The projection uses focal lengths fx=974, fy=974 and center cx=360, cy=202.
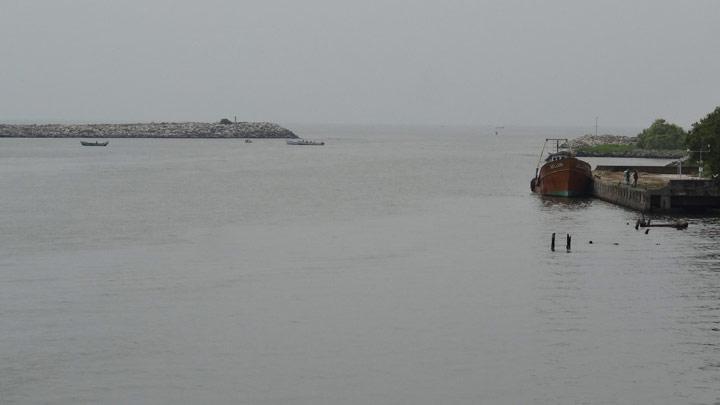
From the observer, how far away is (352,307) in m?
36.1

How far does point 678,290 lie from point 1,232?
37.2m

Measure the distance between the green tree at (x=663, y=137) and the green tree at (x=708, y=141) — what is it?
84527 mm

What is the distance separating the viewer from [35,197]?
259ft

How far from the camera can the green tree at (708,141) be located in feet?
226

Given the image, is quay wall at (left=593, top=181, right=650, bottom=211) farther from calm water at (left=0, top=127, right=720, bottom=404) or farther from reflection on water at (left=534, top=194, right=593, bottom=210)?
calm water at (left=0, top=127, right=720, bottom=404)

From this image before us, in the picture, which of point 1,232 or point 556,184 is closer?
point 1,232

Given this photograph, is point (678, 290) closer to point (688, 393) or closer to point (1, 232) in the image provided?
point (688, 393)

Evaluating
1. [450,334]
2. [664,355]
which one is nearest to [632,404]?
[664,355]

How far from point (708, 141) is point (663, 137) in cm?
9379

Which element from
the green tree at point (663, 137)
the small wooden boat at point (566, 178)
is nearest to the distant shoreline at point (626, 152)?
the green tree at point (663, 137)

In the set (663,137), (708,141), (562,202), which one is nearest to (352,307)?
(562,202)

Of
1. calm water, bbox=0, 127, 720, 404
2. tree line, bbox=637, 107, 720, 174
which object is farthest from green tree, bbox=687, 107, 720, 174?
calm water, bbox=0, 127, 720, 404

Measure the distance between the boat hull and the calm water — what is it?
11.3 m

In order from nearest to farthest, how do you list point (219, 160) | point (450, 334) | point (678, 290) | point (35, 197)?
1. point (450, 334)
2. point (678, 290)
3. point (35, 197)
4. point (219, 160)
